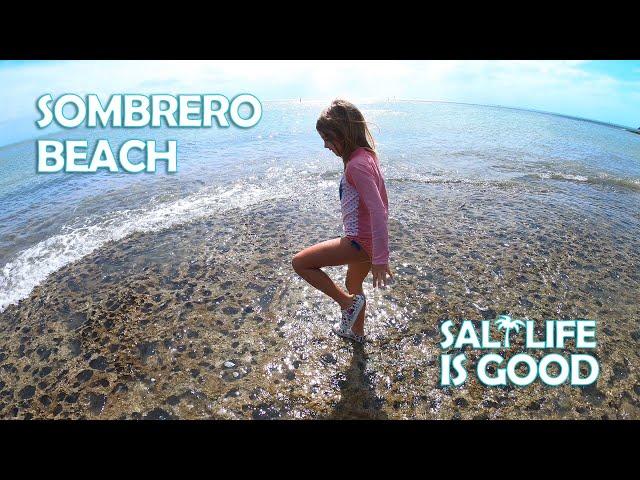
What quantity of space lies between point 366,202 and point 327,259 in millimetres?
674

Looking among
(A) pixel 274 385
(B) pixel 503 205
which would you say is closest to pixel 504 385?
(A) pixel 274 385

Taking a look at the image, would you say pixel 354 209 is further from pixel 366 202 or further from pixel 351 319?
pixel 351 319

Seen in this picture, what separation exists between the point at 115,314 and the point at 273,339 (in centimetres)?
185

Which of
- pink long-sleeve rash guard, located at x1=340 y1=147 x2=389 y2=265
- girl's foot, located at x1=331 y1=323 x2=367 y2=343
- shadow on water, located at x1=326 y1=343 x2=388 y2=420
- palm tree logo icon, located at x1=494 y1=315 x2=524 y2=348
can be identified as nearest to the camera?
pink long-sleeve rash guard, located at x1=340 y1=147 x2=389 y2=265

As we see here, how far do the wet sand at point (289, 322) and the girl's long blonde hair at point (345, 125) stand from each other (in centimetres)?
189

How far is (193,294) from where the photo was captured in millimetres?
4359

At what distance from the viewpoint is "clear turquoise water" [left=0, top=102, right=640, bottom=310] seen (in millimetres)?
6023

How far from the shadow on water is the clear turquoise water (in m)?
4.11

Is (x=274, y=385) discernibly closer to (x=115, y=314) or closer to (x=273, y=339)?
(x=273, y=339)

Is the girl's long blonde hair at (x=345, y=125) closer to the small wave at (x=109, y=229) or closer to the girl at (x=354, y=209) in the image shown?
the girl at (x=354, y=209)

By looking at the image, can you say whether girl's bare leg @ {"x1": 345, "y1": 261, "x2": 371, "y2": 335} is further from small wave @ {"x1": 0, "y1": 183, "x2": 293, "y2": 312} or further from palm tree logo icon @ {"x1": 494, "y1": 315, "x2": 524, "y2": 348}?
small wave @ {"x1": 0, "y1": 183, "x2": 293, "y2": 312}

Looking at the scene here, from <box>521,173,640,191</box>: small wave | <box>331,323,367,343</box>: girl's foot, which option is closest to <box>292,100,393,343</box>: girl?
<box>331,323,367,343</box>: girl's foot

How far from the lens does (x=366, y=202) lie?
273 cm

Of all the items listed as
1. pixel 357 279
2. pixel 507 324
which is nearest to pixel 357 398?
pixel 357 279
